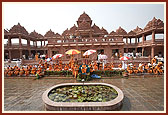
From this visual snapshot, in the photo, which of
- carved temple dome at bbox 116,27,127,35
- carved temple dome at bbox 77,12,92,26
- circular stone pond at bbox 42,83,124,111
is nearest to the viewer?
circular stone pond at bbox 42,83,124,111

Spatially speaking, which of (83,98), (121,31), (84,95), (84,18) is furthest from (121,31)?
(83,98)

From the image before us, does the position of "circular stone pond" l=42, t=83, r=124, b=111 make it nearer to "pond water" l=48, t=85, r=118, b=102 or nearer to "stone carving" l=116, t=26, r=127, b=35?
"pond water" l=48, t=85, r=118, b=102

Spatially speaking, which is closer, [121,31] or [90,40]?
[90,40]

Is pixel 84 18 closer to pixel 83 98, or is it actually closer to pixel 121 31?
pixel 121 31

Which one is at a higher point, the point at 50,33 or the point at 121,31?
the point at 121,31

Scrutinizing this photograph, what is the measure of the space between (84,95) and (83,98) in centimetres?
27

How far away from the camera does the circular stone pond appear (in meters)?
3.12

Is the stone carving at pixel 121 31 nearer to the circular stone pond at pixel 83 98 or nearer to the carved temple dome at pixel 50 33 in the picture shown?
the carved temple dome at pixel 50 33

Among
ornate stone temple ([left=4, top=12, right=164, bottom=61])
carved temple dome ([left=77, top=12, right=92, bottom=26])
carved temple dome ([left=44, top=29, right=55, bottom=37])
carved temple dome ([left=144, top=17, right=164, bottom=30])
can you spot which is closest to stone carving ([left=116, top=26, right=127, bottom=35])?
ornate stone temple ([left=4, top=12, right=164, bottom=61])

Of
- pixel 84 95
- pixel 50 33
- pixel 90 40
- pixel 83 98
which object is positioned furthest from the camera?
pixel 50 33

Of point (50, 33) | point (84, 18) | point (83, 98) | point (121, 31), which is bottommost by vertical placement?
point (83, 98)

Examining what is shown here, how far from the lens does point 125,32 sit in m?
25.5

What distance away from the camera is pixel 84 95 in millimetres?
4160

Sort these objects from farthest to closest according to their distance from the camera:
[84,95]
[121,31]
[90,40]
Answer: [121,31]
[90,40]
[84,95]
